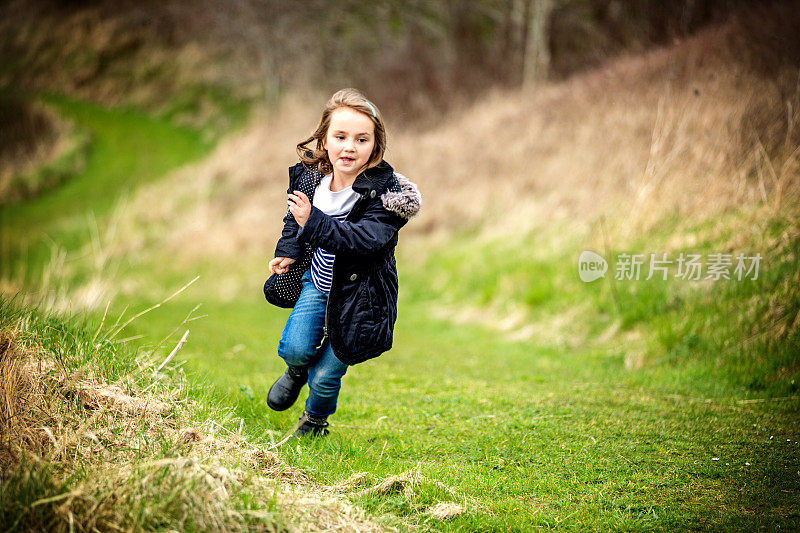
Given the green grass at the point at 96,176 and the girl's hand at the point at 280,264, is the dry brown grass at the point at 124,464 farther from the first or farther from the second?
the green grass at the point at 96,176

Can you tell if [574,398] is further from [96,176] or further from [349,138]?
[96,176]

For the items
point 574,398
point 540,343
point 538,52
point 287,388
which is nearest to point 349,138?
point 287,388

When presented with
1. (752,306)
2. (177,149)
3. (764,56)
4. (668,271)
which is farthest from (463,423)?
(177,149)

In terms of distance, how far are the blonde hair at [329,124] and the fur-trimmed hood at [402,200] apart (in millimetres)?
235

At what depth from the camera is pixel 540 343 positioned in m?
8.44

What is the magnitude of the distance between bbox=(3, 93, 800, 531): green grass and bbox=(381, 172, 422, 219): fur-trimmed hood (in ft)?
4.81

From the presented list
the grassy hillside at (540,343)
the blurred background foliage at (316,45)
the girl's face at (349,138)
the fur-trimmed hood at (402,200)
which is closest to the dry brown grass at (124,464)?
the grassy hillside at (540,343)

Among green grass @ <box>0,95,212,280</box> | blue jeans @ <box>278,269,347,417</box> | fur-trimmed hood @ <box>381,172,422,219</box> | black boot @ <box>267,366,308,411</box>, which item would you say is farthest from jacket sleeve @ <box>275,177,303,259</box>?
green grass @ <box>0,95,212,280</box>

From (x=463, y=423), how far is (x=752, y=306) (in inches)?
139

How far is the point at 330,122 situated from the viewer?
12.6 feet

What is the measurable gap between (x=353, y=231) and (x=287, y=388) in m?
1.26

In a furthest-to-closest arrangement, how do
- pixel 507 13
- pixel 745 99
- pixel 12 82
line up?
pixel 12 82
pixel 507 13
pixel 745 99

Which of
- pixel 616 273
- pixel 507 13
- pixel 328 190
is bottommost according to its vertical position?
pixel 616 273

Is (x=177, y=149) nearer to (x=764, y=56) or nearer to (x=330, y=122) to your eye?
(x=764, y=56)
